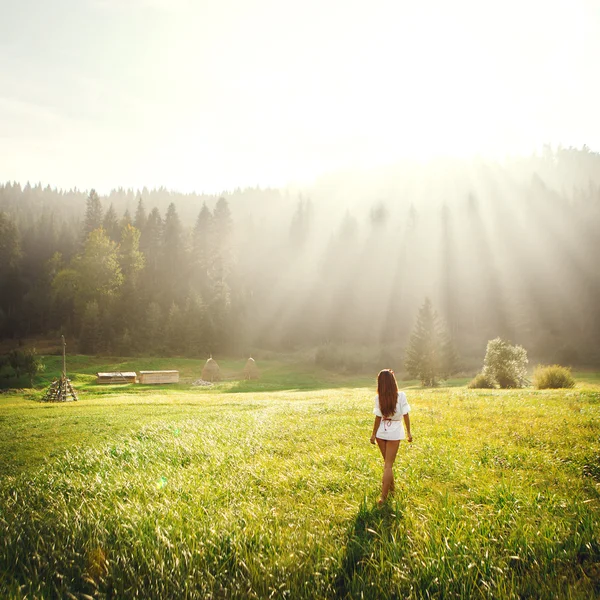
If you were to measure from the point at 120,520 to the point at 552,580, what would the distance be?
21.4 ft

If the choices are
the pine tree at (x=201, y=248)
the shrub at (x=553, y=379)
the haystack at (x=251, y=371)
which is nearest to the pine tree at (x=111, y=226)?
the pine tree at (x=201, y=248)

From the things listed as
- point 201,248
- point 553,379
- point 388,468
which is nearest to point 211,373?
point 553,379

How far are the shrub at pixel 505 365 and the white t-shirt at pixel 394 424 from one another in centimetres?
3889

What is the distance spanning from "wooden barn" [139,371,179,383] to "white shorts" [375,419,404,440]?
51018 mm

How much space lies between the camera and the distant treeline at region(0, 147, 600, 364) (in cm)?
7944

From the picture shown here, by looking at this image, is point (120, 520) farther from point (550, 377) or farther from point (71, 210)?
point (71, 210)

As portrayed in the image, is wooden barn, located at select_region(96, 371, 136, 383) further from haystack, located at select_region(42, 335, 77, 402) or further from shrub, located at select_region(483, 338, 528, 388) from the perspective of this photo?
shrub, located at select_region(483, 338, 528, 388)

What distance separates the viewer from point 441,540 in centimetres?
493

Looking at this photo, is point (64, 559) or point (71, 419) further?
point (71, 419)

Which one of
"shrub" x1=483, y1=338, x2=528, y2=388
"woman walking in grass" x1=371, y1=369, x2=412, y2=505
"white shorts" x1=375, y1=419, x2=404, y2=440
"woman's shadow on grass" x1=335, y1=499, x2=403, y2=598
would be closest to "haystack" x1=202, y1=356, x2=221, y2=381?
"shrub" x1=483, y1=338, x2=528, y2=388

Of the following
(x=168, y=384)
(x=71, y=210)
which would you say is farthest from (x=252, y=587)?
(x=71, y=210)

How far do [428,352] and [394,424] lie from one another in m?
48.9

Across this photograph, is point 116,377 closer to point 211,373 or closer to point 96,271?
point 211,373

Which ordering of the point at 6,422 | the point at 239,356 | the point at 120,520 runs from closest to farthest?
the point at 120,520, the point at 6,422, the point at 239,356
